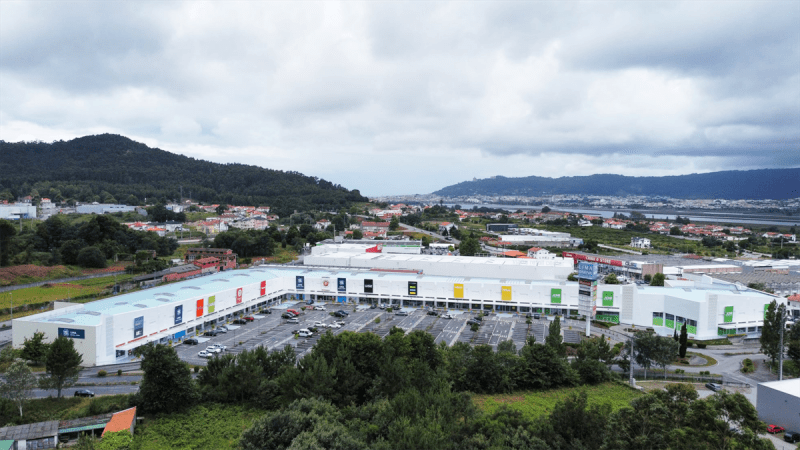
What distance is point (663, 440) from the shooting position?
352 inches

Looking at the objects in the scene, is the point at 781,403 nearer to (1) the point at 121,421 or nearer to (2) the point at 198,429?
(2) the point at 198,429

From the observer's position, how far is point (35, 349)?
15672mm

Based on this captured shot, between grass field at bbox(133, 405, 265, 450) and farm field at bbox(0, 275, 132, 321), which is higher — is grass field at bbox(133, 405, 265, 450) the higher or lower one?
the lower one

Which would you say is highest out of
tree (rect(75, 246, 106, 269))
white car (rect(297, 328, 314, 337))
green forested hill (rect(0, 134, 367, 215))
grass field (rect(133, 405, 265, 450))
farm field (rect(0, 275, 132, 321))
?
green forested hill (rect(0, 134, 367, 215))

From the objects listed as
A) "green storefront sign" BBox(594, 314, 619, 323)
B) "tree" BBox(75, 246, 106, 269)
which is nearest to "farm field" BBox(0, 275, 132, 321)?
"tree" BBox(75, 246, 106, 269)

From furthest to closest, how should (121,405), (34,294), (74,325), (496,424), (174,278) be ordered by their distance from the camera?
(174,278) → (34,294) → (74,325) → (121,405) → (496,424)

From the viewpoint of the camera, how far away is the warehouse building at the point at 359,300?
1698 cm

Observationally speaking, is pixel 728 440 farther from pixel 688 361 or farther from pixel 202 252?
pixel 202 252

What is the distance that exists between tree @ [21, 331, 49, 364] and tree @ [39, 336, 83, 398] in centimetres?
321

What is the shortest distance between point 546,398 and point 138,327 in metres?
15.3

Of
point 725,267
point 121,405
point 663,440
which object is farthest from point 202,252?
point 725,267

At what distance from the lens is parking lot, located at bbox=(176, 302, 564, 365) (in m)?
19.1

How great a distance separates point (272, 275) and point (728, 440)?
23416 millimetres

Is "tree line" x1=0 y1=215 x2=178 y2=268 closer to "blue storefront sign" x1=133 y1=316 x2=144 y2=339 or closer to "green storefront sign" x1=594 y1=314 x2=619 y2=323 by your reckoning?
"blue storefront sign" x1=133 y1=316 x2=144 y2=339
